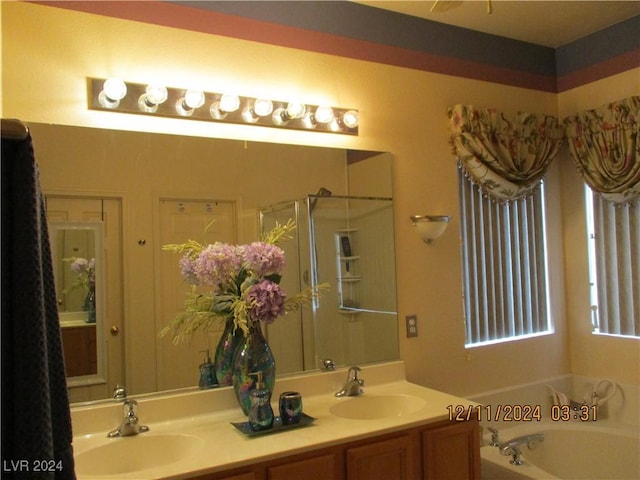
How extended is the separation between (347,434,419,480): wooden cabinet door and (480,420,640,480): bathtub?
0.84m

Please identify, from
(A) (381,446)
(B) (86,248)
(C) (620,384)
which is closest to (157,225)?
(B) (86,248)

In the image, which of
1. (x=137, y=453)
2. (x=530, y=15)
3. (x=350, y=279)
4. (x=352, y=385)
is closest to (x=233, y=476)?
(x=137, y=453)

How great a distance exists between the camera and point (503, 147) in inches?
106

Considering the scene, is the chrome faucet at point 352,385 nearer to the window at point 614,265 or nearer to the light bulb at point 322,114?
the light bulb at point 322,114

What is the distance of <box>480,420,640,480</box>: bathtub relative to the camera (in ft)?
8.30

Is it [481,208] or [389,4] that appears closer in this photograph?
[389,4]

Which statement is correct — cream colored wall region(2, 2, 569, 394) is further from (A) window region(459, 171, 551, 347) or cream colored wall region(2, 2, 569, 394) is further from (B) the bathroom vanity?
(B) the bathroom vanity

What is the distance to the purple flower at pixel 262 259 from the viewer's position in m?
1.84

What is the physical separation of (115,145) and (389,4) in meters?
1.52

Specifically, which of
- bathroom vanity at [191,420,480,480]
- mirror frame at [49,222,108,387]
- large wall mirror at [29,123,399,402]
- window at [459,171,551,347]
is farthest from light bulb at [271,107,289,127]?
bathroom vanity at [191,420,480,480]

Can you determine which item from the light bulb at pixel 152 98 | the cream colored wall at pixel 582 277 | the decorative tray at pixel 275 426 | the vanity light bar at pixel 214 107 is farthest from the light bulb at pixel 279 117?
the cream colored wall at pixel 582 277

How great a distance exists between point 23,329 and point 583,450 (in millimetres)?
2886

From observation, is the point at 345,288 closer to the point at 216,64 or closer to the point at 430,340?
the point at 430,340

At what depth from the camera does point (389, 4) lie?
8.05ft
